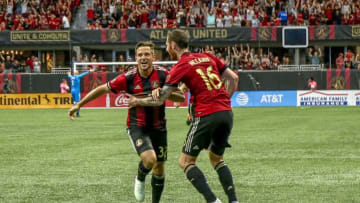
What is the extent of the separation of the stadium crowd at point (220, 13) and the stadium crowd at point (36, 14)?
1.56m

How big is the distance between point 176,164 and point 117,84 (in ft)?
15.9

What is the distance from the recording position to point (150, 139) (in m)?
8.59

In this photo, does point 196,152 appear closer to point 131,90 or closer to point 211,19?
point 131,90

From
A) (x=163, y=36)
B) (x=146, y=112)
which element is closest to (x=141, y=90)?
(x=146, y=112)

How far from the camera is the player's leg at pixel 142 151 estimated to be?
822 cm

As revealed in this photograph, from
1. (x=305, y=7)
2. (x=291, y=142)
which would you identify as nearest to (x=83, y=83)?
Result: (x=305, y=7)

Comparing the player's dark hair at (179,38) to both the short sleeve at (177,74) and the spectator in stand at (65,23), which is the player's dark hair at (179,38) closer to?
the short sleeve at (177,74)

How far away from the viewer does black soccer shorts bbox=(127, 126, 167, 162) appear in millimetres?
8344

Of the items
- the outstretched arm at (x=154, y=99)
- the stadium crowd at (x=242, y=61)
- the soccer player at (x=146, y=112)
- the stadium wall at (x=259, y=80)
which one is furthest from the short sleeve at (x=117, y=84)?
the stadium crowd at (x=242, y=61)

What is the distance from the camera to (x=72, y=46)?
147 feet

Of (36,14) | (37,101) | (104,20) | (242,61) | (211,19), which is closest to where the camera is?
(37,101)

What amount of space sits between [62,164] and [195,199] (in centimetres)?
475

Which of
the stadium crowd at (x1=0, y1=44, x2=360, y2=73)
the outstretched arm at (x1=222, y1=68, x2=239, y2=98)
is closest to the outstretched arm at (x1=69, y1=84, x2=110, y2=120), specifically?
the outstretched arm at (x1=222, y1=68, x2=239, y2=98)

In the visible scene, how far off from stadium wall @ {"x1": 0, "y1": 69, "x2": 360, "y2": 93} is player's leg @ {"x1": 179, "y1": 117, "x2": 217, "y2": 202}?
1215 inches
